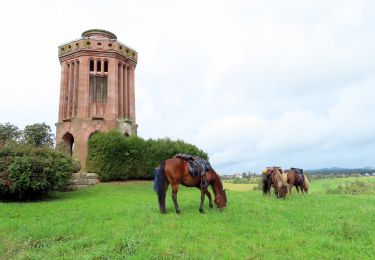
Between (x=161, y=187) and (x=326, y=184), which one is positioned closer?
(x=161, y=187)

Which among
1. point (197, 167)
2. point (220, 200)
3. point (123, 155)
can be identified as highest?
point (123, 155)

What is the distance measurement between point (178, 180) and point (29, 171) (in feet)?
38.4

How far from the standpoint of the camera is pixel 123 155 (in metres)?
31.4

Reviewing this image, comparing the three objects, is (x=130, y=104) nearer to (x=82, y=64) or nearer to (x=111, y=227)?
(x=82, y=64)

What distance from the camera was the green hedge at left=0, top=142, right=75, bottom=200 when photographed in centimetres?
1991

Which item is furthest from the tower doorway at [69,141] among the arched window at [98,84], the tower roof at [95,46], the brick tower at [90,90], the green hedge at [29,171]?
the green hedge at [29,171]

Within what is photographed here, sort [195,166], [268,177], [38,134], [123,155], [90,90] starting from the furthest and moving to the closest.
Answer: [38,134], [90,90], [123,155], [268,177], [195,166]

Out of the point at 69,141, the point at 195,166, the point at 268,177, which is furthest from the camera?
the point at 69,141

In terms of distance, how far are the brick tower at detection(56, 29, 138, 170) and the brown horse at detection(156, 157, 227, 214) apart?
25298mm

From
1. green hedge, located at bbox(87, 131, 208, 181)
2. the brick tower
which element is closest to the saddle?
green hedge, located at bbox(87, 131, 208, 181)

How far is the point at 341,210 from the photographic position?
517 inches

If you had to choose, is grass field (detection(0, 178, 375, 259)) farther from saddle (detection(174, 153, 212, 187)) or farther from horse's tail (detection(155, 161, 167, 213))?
saddle (detection(174, 153, 212, 187))

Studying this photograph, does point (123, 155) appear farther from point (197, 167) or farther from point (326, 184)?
point (326, 184)

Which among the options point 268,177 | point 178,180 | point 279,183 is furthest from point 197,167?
point 268,177
